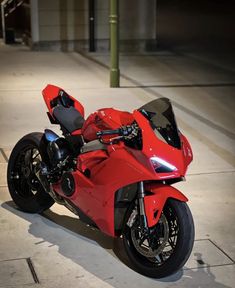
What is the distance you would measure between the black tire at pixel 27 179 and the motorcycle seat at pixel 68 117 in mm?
325

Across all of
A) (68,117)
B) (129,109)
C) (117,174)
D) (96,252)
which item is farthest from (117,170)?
(129,109)

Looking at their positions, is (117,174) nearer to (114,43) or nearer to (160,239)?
(160,239)

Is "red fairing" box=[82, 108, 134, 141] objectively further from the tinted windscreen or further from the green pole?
the green pole

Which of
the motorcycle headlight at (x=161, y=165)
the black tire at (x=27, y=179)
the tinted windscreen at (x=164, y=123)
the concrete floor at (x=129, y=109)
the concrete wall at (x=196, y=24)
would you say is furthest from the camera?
the concrete wall at (x=196, y=24)

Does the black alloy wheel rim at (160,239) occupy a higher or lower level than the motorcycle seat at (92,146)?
lower

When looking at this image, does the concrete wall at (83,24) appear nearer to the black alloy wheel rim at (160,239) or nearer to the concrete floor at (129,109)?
the concrete floor at (129,109)

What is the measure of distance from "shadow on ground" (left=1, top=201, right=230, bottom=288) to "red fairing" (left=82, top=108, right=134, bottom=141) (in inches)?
31.5

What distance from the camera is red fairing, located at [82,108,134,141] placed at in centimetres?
416

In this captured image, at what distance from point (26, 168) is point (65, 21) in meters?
9.93

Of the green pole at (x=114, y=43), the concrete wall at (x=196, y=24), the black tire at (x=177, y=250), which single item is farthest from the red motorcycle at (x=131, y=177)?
the concrete wall at (x=196, y=24)

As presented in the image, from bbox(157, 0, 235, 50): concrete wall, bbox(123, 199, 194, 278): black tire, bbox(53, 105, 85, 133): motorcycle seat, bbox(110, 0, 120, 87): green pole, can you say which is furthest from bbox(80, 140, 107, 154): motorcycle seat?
bbox(157, 0, 235, 50): concrete wall

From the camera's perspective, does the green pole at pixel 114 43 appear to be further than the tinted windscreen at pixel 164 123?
Yes

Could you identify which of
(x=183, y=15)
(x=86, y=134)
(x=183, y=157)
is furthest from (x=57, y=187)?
(x=183, y=15)

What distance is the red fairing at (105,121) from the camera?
4156mm
